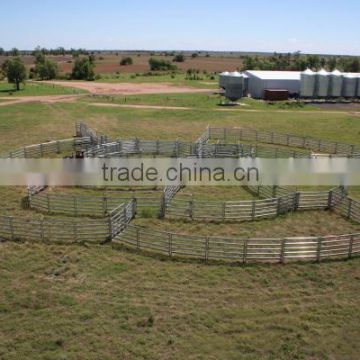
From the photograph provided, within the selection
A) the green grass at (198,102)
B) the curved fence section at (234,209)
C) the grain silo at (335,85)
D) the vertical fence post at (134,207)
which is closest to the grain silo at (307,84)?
the grain silo at (335,85)

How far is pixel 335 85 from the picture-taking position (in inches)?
2143

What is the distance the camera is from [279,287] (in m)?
13.4

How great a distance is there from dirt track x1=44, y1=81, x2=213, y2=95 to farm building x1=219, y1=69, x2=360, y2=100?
27.0 ft

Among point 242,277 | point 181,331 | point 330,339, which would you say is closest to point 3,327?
point 181,331

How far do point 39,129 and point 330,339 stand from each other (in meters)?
29.7

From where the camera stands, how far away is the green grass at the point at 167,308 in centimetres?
1066

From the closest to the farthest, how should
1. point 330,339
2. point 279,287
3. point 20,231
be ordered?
point 330,339, point 279,287, point 20,231

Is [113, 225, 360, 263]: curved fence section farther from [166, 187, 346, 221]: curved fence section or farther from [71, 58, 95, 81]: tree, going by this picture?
[71, 58, 95, 81]: tree

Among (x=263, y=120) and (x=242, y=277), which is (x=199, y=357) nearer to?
(x=242, y=277)

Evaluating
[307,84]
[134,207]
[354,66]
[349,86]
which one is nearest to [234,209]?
[134,207]

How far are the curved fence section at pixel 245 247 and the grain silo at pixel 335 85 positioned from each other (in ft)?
139

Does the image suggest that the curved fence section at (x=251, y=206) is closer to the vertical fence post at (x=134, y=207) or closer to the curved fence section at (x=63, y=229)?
the vertical fence post at (x=134, y=207)

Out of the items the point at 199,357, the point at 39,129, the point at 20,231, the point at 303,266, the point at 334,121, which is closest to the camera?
the point at 199,357

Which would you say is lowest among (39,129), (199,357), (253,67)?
(199,357)
